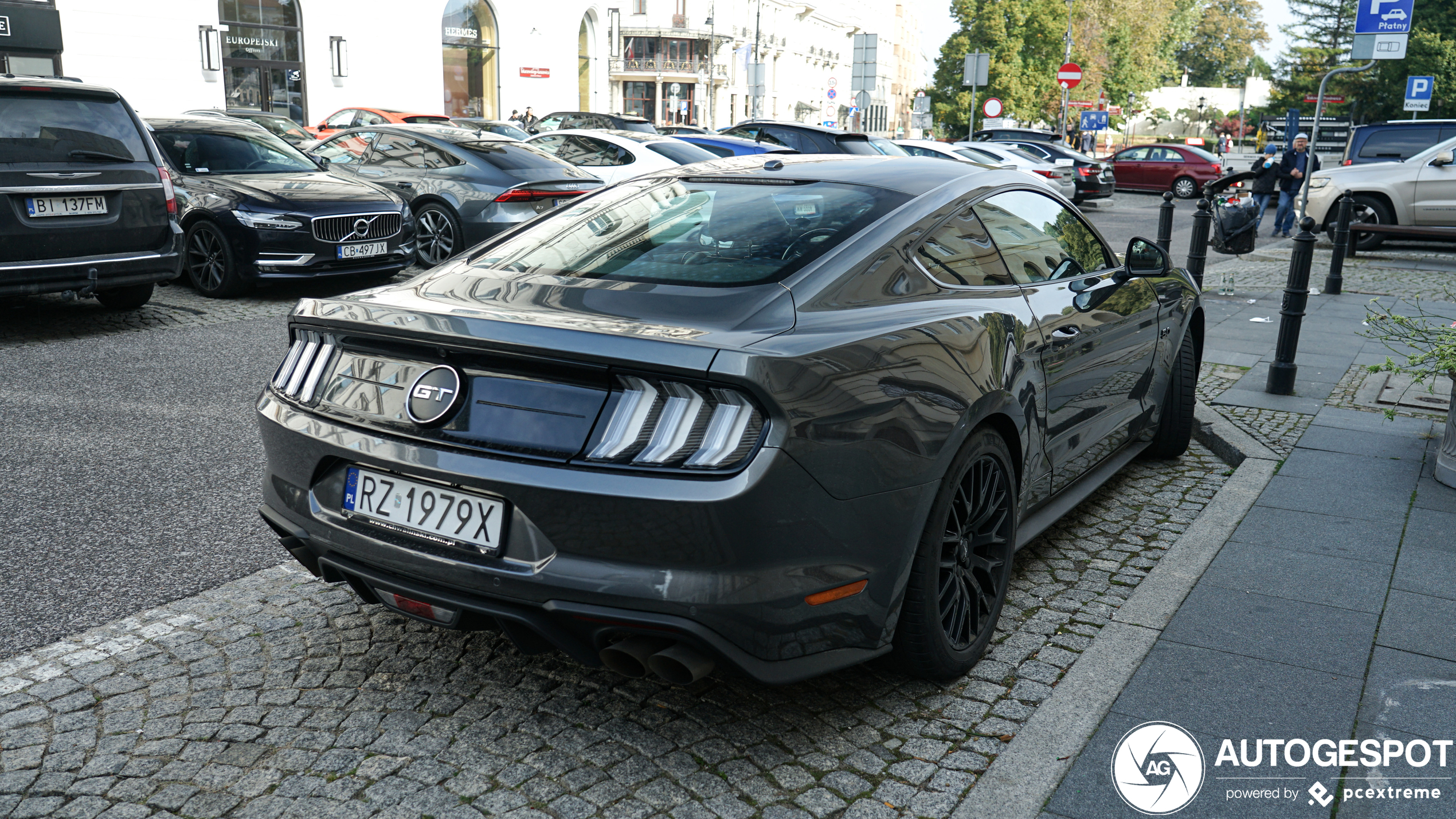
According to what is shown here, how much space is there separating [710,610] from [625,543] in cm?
→ 23

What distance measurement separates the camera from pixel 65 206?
7.66m

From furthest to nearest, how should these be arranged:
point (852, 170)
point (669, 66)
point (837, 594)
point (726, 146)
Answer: point (669, 66) → point (726, 146) → point (852, 170) → point (837, 594)

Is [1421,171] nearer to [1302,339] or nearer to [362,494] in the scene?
[1302,339]

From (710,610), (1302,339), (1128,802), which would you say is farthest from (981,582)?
(1302,339)

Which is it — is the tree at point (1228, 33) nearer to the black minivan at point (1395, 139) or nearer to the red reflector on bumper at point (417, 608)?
the black minivan at point (1395, 139)

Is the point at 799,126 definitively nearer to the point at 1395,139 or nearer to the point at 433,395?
the point at 1395,139

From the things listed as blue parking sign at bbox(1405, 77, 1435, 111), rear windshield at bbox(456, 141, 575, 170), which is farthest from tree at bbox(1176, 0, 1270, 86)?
rear windshield at bbox(456, 141, 575, 170)

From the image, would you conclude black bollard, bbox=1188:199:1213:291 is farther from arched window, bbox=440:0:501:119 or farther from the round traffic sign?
arched window, bbox=440:0:501:119

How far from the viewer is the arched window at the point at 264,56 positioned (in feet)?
104

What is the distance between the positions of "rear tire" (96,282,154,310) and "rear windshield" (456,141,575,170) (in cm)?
359

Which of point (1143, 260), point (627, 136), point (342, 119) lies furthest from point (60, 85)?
point (342, 119)

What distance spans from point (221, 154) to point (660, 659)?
963 centimetres

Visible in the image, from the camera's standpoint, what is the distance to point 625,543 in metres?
2.50

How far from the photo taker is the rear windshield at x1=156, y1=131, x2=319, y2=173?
410 inches
